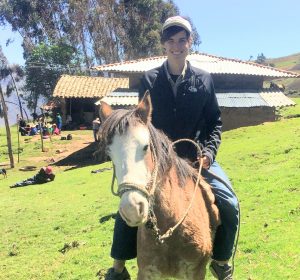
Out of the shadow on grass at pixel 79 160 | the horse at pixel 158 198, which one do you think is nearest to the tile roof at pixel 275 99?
the shadow on grass at pixel 79 160

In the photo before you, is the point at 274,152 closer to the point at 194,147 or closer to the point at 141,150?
the point at 194,147

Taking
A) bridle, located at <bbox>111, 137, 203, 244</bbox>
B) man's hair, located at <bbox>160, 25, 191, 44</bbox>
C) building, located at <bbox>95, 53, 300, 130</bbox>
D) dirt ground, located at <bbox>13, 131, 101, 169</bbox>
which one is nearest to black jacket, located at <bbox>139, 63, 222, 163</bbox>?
man's hair, located at <bbox>160, 25, 191, 44</bbox>

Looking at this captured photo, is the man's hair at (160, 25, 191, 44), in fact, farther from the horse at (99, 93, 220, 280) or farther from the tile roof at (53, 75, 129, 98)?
the tile roof at (53, 75, 129, 98)

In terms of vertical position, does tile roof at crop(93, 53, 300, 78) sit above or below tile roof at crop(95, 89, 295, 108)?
above

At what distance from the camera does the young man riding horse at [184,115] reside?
3.96 meters

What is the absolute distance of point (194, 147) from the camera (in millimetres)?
4160

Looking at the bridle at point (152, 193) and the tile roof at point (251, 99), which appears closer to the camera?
the bridle at point (152, 193)

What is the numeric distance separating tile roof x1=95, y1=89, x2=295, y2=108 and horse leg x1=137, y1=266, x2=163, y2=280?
1965 cm

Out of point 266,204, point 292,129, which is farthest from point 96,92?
point 266,204

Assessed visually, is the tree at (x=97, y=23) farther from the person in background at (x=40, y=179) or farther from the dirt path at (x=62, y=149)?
the person in background at (x=40, y=179)

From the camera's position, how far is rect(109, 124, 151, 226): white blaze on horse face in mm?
2686

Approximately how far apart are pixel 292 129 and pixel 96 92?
65.0 ft

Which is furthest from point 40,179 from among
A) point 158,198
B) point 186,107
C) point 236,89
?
point 158,198

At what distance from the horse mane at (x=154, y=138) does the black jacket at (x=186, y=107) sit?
54cm
